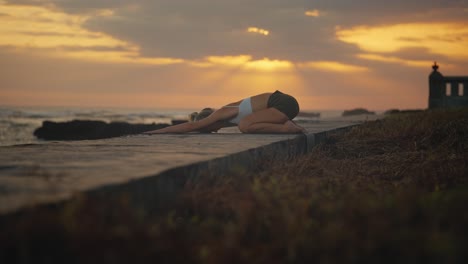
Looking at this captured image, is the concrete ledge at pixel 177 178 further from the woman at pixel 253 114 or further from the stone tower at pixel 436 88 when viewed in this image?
the stone tower at pixel 436 88

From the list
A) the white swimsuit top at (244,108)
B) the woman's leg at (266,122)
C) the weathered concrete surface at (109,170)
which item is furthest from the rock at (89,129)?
the weathered concrete surface at (109,170)

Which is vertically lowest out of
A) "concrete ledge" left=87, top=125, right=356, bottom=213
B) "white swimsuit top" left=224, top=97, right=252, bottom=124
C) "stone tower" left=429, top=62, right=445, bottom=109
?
"concrete ledge" left=87, top=125, right=356, bottom=213

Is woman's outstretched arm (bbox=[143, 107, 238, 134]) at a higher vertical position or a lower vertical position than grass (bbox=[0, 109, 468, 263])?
higher

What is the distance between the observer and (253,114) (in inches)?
280

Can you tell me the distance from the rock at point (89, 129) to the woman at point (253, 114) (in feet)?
45.2

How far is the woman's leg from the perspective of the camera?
682 cm

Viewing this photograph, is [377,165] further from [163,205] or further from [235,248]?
[235,248]

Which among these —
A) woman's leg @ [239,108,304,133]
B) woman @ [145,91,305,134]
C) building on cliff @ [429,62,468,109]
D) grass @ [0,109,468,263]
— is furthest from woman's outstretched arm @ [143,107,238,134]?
building on cliff @ [429,62,468,109]

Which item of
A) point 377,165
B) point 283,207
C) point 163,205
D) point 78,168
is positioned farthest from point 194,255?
point 377,165

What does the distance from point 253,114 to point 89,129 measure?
17.7m

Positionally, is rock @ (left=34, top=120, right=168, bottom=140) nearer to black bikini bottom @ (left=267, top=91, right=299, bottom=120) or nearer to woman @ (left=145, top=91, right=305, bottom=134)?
woman @ (left=145, top=91, right=305, bottom=134)

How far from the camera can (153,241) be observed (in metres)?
1.99

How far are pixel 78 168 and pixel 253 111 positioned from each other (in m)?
4.22

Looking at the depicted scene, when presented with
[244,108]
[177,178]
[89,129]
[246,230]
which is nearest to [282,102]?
[244,108]
